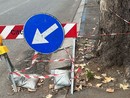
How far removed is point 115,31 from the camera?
614 cm

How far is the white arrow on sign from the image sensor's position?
5.40 meters

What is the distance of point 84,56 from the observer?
7.16 meters

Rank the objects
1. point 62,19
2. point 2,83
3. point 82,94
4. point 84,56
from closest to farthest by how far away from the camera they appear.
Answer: point 82,94 < point 2,83 < point 84,56 < point 62,19

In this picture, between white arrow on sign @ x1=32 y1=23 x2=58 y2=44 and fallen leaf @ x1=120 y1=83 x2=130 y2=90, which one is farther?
fallen leaf @ x1=120 y1=83 x2=130 y2=90

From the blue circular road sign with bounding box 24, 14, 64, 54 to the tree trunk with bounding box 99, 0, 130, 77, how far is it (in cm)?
118

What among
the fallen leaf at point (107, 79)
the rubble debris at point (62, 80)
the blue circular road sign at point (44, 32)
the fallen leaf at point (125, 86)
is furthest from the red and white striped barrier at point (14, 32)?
the fallen leaf at point (125, 86)

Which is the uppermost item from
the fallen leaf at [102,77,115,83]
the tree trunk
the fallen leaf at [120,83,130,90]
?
the tree trunk

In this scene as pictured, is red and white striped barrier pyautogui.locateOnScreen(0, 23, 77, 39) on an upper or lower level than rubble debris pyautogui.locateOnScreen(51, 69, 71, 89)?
upper

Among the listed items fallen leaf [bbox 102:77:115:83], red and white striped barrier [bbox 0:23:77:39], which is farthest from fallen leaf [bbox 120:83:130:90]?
red and white striped barrier [bbox 0:23:77:39]

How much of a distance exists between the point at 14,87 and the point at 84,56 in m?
1.83

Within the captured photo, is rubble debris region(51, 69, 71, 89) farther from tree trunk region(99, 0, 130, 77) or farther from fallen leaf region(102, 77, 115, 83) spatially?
tree trunk region(99, 0, 130, 77)

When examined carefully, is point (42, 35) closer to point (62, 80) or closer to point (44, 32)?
point (44, 32)

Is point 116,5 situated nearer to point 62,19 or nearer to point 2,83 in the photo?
point 2,83

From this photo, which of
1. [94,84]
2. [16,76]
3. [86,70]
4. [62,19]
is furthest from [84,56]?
[62,19]
